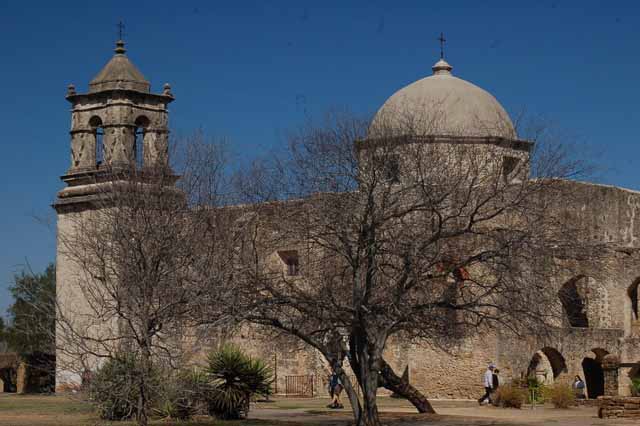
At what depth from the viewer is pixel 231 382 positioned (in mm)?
24281

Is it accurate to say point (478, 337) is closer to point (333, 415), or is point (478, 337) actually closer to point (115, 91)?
point (333, 415)

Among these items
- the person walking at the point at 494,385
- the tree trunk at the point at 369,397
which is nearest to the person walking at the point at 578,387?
the person walking at the point at 494,385

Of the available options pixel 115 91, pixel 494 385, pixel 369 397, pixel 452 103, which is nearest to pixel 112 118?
pixel 115 91

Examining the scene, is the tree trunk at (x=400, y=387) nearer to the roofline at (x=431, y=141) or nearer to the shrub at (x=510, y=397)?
the shrub at (x=510, y=397)

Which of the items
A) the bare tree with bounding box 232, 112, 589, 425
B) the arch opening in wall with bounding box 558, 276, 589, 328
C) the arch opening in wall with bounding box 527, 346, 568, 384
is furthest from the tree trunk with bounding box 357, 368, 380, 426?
the arch opening in wall with bounding box 558, 276, 589, 328

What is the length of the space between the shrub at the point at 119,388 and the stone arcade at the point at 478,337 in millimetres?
6580

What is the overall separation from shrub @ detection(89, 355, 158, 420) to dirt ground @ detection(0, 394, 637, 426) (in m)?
0.33

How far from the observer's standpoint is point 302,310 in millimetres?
21172

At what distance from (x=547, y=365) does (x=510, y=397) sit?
17.5 ft

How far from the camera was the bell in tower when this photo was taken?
122ft

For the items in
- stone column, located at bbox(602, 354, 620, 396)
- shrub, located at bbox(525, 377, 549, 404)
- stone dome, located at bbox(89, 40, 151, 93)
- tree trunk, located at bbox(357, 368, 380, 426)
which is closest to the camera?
tree trunk, located at bbox(357, 368, 380, 426)

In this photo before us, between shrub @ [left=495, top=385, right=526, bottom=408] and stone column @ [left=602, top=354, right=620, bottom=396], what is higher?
stone column @ [left=602, top=354, right=620, bottom=396]

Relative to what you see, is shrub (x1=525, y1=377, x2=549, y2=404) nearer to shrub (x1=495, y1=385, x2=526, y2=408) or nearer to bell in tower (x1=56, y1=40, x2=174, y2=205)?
shrub (x1=495, y1=385, x2=526, y2=408)

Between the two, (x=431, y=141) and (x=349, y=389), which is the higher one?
(x=431, y=141)
